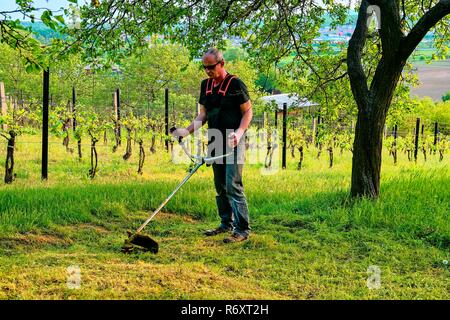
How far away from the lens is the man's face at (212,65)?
552 centimetres

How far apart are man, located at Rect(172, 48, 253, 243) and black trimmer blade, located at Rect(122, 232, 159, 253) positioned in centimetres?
81

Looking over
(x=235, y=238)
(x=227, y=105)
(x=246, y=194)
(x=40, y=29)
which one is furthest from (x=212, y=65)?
(x=40, y=29)

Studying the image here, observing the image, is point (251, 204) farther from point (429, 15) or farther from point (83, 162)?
point (83, 162)

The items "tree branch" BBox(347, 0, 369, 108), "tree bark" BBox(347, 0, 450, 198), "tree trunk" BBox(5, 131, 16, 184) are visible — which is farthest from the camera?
"tree trunk" BBox(5, 131, 16, 184)

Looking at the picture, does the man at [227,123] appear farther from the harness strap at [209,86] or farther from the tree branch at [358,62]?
the tree branch at [358,62]

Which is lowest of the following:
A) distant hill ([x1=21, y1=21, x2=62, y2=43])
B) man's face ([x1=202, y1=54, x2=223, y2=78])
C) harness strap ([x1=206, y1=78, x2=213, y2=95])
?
harness strap ([x1=206, y1=78, x2=213, y2=95])

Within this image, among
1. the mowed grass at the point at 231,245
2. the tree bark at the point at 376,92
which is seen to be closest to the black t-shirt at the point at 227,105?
the mowed grass at the point at 231,245

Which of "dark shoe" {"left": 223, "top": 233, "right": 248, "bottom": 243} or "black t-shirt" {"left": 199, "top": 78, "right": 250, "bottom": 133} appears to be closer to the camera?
"black t-shirt" {"left": 199, "top": 78, "right": 250, "bottom": 133}

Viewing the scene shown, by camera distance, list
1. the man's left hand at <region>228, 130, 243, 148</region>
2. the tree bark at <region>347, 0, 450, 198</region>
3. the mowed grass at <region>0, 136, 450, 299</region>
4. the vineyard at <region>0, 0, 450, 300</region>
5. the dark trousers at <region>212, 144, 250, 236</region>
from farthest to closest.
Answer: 1. the tree bark at <region>347, 0, 450, 198</region>
2. the dark trousers at <region>212, 144, 250, 236</region>
3. the man's left hand at <region>228, 130, 243, 148</region>
4. the vineyard at <region>0, 0, 450, 300</region>
5. the mowed grass at <region>0, 136, 450, 299</region>

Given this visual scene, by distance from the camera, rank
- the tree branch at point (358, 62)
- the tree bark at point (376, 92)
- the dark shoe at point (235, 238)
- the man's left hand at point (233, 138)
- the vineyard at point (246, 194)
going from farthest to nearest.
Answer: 1. the tree branch at point (358, 62)
2. the tree bark at point (376, 92)
3. the dark shoe at point (235, 238)
4. the man's left hand at point (233, 138)
5. the vineyard at point (246, 194)

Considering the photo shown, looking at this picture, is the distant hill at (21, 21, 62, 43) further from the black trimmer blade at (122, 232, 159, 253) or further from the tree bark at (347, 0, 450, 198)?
the tree bark at (347, 0, 450, 198)

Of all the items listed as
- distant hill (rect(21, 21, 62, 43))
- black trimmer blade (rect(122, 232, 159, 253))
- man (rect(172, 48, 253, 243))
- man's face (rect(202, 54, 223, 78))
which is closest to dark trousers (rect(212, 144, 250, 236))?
man (rect(172, 48, 253, 243))

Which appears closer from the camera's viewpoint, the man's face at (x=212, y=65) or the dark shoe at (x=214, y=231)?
the man's face at (x=212, y=65)

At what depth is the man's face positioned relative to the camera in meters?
5.52
